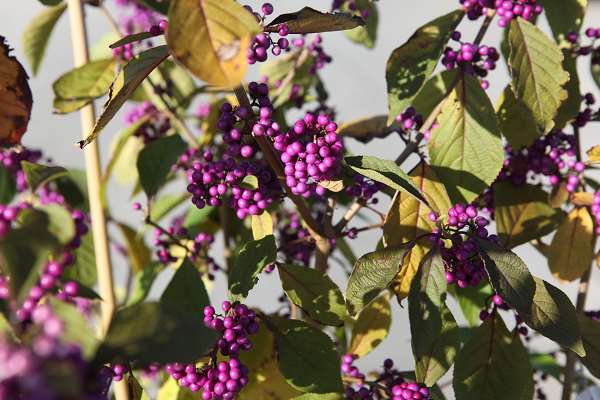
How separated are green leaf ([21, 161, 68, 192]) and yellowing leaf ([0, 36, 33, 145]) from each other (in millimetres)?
51

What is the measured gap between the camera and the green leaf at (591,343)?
2.32ft

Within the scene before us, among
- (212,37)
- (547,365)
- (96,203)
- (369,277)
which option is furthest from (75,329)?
(547,365)

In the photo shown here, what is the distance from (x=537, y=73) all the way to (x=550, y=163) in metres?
0.16

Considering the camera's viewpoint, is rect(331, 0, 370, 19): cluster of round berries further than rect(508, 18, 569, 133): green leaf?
Yes

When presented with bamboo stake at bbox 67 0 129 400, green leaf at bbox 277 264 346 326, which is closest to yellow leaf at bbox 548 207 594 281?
green leaf at bbox 277 264 346 326

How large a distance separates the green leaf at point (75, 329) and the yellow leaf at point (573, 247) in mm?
678

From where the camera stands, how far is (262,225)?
70 centimetres

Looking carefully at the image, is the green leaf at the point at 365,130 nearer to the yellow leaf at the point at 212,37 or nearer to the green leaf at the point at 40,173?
the green leaf at the point at 40,173

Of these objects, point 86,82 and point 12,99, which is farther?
point 86,82

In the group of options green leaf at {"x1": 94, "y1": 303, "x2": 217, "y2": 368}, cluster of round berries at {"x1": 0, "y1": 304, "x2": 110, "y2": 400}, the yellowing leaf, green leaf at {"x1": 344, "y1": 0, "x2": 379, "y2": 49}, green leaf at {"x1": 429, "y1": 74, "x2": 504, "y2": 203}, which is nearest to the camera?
cluster of round berries at {"x1": 0, "y1": 304, "x2": 110, "y2": 400}

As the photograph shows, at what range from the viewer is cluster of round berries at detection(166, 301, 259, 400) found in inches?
24.1

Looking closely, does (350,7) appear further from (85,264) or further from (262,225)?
(85,264)

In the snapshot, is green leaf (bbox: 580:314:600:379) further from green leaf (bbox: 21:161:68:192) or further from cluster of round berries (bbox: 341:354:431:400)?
green leaf (bbox: 21:161:68:192)

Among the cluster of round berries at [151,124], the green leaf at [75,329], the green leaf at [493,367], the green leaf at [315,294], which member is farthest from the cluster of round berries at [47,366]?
the cluster of round berries at [151,124]
